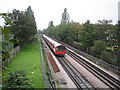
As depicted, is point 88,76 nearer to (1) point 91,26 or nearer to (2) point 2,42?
(2) point 2,42

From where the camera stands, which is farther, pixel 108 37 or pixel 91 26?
pixel 91 26

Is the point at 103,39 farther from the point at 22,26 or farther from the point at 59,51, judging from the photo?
the point at 22,26

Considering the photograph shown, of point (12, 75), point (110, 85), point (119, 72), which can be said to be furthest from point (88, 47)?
point (12, 75)

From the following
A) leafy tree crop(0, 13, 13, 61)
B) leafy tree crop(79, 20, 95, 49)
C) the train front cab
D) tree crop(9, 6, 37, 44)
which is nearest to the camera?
leafy tree crop(0, 13, 13, 61)

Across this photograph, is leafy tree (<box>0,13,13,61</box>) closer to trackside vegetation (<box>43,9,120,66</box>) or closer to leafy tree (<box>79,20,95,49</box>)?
trackside vegetation (<box>43,9,120,66</box>)

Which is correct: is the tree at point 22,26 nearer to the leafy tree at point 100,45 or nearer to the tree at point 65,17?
the leafy tree at point 100,45

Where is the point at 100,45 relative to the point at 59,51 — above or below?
above

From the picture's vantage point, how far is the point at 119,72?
44.7 feet

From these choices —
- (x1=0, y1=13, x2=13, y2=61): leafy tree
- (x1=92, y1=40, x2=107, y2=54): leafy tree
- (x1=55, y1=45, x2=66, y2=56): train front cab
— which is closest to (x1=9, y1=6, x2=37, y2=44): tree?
(x1=55, y1=45, x2=66, y2=56): train front cab

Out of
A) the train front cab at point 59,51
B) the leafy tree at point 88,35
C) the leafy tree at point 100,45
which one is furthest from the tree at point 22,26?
the leafy tree at point 100,45

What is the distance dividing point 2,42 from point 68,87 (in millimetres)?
9542

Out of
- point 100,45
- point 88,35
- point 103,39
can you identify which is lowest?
point 100,45

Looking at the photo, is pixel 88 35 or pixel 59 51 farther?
pixel 88 35

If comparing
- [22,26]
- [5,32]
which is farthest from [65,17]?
[5,32]
